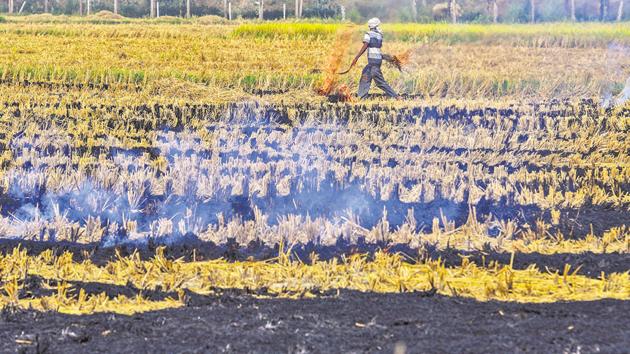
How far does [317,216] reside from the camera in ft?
24.4

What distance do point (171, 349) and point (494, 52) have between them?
14462mm

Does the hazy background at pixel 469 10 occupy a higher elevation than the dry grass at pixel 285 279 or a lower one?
higher

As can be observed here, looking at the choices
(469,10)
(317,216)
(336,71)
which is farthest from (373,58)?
(317,216)

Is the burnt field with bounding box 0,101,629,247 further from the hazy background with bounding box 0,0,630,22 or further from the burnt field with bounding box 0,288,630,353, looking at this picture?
the burnt field with bounding box 0,288,630,353

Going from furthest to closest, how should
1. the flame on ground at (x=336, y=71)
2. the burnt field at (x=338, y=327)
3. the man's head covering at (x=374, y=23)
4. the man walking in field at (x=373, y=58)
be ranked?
the flame on ground at (x=336, y=71) → the man walking in field at (x=373, y=58) → the man's head covering at (x=374, y=23) → the burnt field at (x=338, y=327)

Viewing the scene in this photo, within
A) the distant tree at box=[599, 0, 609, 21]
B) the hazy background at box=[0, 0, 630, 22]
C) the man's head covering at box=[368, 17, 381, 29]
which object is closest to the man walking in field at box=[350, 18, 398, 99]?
the man's head covering at box=[368, 17, 381, 29]

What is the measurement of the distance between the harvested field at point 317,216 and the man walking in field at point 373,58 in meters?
0.35

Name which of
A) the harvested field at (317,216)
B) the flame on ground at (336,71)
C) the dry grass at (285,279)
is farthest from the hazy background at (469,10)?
the dry grass at (285,279)

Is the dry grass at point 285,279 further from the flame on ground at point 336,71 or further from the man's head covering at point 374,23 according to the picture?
the flame on ground at point 336,71

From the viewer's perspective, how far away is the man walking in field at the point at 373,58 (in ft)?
43.9

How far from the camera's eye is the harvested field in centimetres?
507

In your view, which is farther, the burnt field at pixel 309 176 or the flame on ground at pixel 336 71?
the flame on ground at pixel 336 71

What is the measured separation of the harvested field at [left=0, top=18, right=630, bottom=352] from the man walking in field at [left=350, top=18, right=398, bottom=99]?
351 mm

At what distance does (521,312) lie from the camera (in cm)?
530
